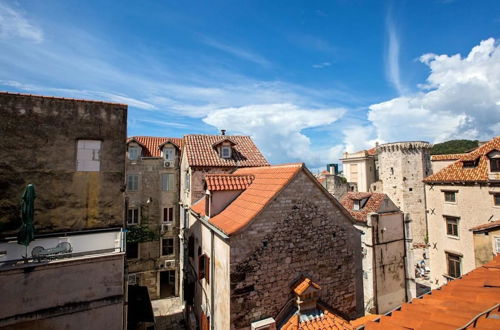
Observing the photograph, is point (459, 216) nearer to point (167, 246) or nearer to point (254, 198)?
point (254, 198)

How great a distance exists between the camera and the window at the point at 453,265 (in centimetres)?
1748

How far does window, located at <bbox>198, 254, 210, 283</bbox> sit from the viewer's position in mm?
10664

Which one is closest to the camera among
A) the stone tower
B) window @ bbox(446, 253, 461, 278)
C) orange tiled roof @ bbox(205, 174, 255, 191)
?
orange tiled roof @ bbox(205, 174, 255, 191)

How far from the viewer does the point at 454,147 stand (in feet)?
194

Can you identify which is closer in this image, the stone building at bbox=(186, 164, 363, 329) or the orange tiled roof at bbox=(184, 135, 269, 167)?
the stone building at bbox=(186, 164, 363, 329)

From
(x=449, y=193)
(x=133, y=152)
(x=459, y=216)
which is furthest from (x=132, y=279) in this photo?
(x=449, y=193)

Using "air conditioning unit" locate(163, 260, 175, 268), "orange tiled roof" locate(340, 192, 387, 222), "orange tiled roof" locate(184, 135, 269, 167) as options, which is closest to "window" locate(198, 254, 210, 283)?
"orange tiled roof" locate(184, 135, 269, 167)

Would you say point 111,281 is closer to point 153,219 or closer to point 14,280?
point 14,280

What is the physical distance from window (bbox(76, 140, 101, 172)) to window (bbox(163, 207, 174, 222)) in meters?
11.4

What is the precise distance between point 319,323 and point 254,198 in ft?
17.9

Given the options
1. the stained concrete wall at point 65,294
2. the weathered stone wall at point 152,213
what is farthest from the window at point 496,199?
the weathered stone wall at point 152,213

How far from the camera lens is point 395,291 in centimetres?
1655

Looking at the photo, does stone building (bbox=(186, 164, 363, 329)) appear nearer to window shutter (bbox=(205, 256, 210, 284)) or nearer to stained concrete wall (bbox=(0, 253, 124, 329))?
window shutter (bbox=(205, 256, 210, 284))

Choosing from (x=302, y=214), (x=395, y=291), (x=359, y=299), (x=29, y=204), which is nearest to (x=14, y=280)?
(x=29, y=204)
